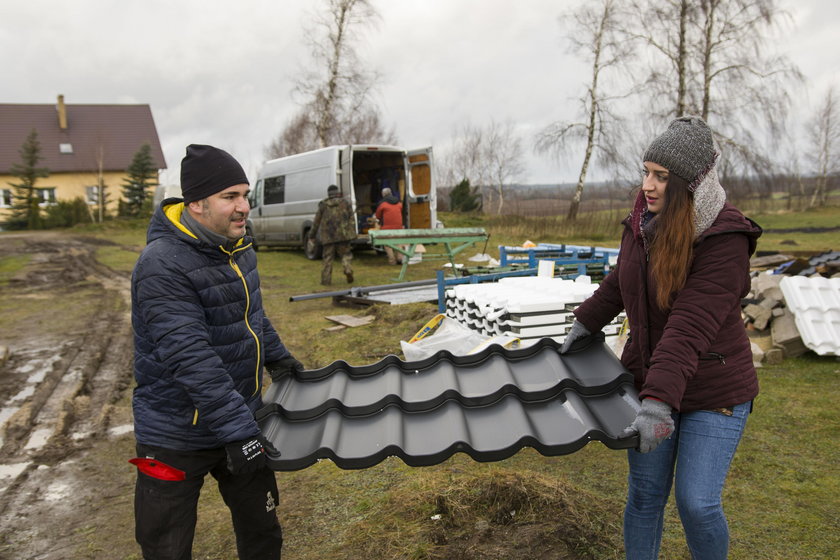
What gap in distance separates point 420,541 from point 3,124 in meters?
55.5

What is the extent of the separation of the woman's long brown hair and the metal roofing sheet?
Result: 51 centimetres

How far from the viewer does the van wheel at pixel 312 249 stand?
53.5 feet

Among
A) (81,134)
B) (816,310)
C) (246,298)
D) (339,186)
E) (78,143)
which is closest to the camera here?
(246,298)

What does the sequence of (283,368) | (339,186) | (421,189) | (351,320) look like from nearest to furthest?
1. (283,368)
2. (351,320)
3. (339,186)
4. (421,189)

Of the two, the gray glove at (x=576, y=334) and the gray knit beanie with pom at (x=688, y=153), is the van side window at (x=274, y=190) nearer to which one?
the gray glove at (x=576, y=334)

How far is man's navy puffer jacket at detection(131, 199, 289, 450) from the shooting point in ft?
7.25

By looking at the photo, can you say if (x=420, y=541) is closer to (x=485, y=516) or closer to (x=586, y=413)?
(x=485, y=516)

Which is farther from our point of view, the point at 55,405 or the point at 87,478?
the point at 55,405

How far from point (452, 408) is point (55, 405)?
Result: 492 cm

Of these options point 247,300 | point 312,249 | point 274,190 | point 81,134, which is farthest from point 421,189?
point 81,134

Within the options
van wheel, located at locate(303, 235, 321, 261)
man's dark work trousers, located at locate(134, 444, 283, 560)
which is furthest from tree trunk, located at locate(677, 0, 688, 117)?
man's dark work trousers, located at locate(134, 444, 283, 560)

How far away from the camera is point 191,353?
2.20 meters

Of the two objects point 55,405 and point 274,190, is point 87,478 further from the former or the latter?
point 274,190

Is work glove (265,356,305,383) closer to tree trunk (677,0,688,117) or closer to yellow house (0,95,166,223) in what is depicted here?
tree trunk (677,0,688,117)
